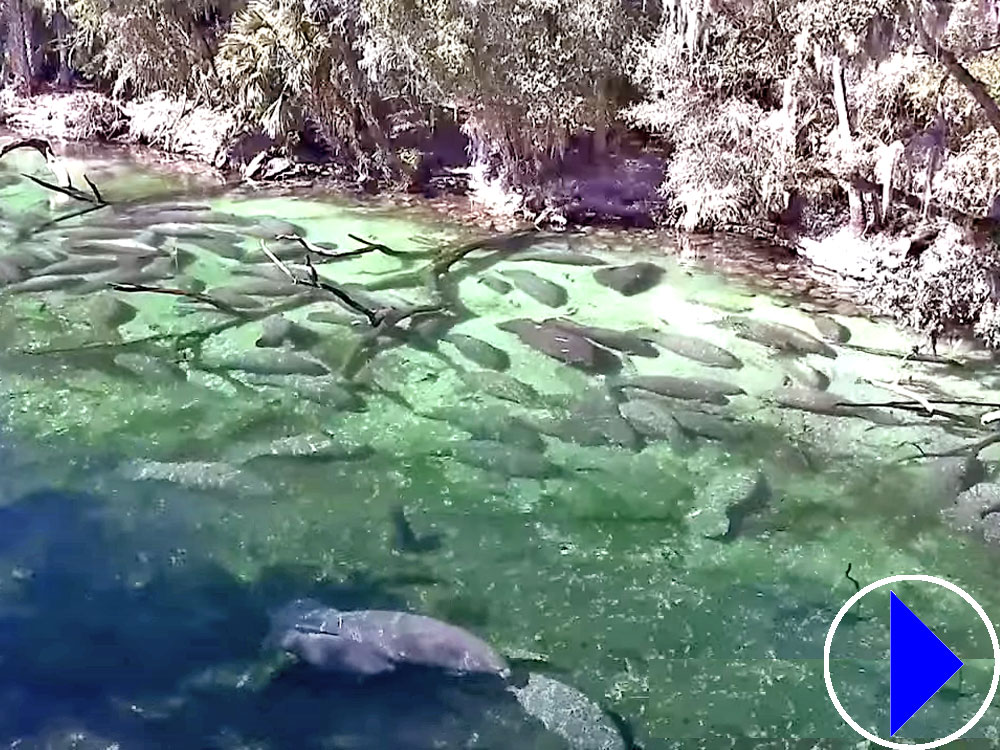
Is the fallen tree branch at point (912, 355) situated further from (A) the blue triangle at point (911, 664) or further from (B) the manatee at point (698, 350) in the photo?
(A) the blue triangle at point (911, 664)

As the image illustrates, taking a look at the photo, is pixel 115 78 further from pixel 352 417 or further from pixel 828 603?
pixel 828 603

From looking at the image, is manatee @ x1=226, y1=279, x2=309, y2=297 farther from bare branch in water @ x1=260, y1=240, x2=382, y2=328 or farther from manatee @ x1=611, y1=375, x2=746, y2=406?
manatee @ x1=611, y1=375, x2=746, y2=406

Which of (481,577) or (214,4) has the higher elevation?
(214,4)

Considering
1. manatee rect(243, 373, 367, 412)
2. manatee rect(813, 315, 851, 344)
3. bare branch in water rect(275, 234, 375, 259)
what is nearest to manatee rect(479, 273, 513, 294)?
bare branch in water rect(275, 234, 375, 259)

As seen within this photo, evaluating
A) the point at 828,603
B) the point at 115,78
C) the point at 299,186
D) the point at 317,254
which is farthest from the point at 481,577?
the point at 115,78

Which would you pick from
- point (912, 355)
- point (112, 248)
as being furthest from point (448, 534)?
point (112, 248)

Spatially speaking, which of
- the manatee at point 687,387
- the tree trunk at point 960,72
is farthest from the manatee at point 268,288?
the tree trunk at point 960,72
